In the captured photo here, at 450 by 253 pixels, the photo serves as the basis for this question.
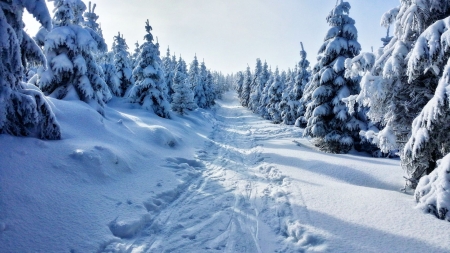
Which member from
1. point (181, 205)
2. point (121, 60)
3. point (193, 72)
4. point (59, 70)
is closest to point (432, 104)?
point (181, 205)

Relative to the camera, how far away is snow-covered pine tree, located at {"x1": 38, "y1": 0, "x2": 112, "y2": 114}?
13.1m

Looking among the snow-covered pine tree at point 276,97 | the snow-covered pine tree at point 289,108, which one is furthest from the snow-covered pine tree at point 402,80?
the snow-covered pine tree at point 276,97

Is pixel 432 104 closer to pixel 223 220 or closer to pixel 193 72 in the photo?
pixel 223 220

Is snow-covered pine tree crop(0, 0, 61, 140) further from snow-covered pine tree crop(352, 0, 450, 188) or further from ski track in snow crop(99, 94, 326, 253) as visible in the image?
snow-covered pine tree crop(352, 0, 450, 188)

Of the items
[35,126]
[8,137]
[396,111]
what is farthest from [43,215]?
[396,111]

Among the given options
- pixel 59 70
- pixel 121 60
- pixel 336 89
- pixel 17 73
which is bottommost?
pixel 17 73

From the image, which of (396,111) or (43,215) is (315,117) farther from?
(43,215)

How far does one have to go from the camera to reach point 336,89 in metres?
15.1

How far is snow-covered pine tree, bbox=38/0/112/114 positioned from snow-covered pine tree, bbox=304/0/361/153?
47.2 feet

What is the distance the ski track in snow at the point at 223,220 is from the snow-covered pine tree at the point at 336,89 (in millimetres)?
7111

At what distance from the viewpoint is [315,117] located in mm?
15383

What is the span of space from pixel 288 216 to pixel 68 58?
586 inches

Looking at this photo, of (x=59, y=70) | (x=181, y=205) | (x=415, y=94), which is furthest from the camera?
(x=59, y=70)

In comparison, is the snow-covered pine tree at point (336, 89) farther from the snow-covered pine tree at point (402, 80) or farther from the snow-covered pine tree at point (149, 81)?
the snow-covered pine tree at point (149, 81)
